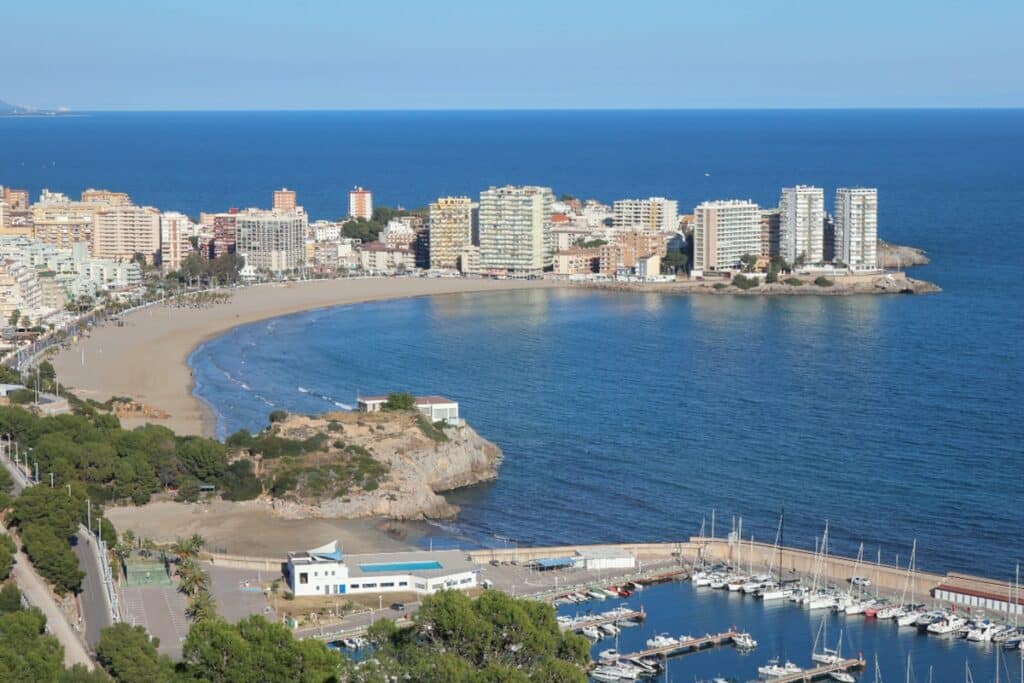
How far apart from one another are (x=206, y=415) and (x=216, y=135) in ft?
480

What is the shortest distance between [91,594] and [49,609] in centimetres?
122

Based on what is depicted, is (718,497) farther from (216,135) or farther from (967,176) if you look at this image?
(216,135)

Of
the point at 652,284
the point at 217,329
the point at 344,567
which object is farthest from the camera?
the point at 652,284

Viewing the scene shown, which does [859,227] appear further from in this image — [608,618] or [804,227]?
[608,618]

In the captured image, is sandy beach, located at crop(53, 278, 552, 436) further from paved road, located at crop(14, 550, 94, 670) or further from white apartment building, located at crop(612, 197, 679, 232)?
paved road, located at crop(14, 550, 94, 670)

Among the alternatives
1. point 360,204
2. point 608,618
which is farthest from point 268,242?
point 608,618

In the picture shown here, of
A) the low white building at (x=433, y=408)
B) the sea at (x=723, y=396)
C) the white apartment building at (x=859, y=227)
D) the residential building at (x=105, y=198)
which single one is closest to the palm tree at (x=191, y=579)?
the sea at (x=723, y=396)

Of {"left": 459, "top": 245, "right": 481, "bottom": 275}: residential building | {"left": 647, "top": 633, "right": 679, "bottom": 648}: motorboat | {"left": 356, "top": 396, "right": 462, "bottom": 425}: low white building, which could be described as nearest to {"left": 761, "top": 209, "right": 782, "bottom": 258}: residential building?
{"left": 459, "top": 245, "right": 481, "bottom": 275}: residential building

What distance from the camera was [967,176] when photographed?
324 ft

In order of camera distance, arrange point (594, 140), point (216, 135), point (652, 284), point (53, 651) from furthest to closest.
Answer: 1. point (216, 135)
2. point (594, 140)
3. point (652, 284)
4. point (53, 651)

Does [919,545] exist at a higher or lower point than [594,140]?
lower

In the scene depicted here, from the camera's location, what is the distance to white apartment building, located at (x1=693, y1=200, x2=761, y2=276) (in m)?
59.2

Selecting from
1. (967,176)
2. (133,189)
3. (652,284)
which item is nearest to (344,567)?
(652,284)

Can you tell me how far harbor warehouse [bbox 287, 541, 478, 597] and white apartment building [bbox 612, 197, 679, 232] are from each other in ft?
141
